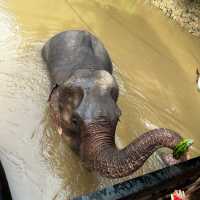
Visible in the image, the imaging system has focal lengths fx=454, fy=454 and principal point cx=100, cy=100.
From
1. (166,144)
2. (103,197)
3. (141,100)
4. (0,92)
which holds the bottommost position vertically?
(0,92)

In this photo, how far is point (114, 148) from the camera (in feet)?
16.2

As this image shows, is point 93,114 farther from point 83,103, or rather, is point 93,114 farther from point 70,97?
point 70,97

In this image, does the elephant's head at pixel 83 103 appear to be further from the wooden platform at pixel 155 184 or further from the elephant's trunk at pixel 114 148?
the wooden platform at pixel 155 184

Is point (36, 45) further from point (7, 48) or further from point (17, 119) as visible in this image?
point (17, 119)

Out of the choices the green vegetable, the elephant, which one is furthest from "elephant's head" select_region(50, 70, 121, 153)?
the green vegetable

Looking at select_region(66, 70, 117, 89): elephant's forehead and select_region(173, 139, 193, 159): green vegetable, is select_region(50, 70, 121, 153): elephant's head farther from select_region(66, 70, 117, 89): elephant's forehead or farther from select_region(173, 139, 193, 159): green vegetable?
select_region(173, 139, 193, 159): green vegetable

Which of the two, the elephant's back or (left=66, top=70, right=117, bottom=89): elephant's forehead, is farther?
the elephant's back

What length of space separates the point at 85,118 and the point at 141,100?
8.63 ft

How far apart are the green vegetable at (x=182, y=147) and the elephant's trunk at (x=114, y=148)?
6 centimetres

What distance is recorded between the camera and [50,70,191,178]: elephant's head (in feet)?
14.5

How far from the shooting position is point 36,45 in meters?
8.12

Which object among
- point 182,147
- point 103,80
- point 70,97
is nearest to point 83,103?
point 70,97

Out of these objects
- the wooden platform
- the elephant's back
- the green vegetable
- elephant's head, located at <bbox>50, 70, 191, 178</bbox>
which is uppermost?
the wooden platform

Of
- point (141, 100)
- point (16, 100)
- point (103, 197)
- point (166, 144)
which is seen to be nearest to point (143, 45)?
point (141, 100)
